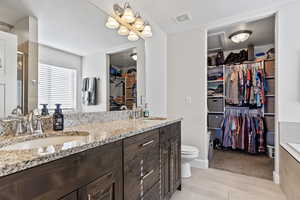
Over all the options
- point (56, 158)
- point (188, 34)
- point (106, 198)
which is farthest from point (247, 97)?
point (56, 158)

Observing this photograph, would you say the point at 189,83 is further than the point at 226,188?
Yes

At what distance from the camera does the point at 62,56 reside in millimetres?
1409

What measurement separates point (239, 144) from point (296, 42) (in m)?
2.05

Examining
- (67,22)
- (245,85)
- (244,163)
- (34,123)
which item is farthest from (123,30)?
(244,163)

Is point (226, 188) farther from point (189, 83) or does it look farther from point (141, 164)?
point (189, 83)

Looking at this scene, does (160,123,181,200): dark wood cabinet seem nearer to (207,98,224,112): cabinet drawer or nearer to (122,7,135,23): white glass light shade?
(122,7,135,23): white glass light shade

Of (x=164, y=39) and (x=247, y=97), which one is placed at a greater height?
(x=164, y=39)

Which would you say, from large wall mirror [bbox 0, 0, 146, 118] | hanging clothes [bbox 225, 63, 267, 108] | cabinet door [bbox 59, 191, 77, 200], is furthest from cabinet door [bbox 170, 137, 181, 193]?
hanging clothes [bbox 225, 63, 267, 108]

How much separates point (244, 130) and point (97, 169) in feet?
10.7

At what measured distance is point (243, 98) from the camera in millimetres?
3320

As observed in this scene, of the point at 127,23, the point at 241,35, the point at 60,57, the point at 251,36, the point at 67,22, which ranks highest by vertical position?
the point at 251,36

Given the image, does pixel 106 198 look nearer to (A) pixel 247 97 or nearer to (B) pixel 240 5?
(B) pixel 240 5

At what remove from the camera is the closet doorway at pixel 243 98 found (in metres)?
2.95

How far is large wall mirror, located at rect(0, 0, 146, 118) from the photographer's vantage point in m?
1.08
